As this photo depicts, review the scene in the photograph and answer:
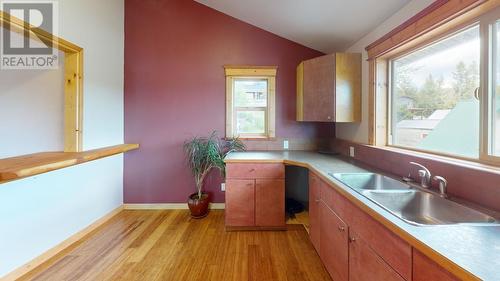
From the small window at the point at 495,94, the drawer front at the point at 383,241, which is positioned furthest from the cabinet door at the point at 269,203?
the small window at the point at 495,94

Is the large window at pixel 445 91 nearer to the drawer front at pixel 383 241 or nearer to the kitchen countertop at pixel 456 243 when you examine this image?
the kitchen countertop at pixel 456 243

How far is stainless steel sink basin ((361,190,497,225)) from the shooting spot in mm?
1217

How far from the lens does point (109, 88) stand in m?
3.02

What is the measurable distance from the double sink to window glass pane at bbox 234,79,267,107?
1.93 m

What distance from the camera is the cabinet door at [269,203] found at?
8.82ft

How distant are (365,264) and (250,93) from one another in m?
2.65

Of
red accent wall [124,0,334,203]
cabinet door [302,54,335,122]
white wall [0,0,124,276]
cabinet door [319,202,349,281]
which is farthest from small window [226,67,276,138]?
cabinet door [319,202,349,281]

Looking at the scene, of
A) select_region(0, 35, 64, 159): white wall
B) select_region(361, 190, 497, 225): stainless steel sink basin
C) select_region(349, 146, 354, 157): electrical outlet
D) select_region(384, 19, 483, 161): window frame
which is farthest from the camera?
select_region(349, 146, 354, 157): electrical outlet

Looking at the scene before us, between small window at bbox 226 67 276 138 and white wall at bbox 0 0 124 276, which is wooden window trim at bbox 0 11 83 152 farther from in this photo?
Result: small window at bbox 226 67 276 138

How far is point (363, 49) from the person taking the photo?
2633mm

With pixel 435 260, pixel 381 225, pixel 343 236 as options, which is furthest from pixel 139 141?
pixel 435 260

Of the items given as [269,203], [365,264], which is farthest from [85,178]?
[365,264]

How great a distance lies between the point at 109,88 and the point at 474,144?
145 inches

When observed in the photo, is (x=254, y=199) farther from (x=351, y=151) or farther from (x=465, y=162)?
(x=465, y=162)
